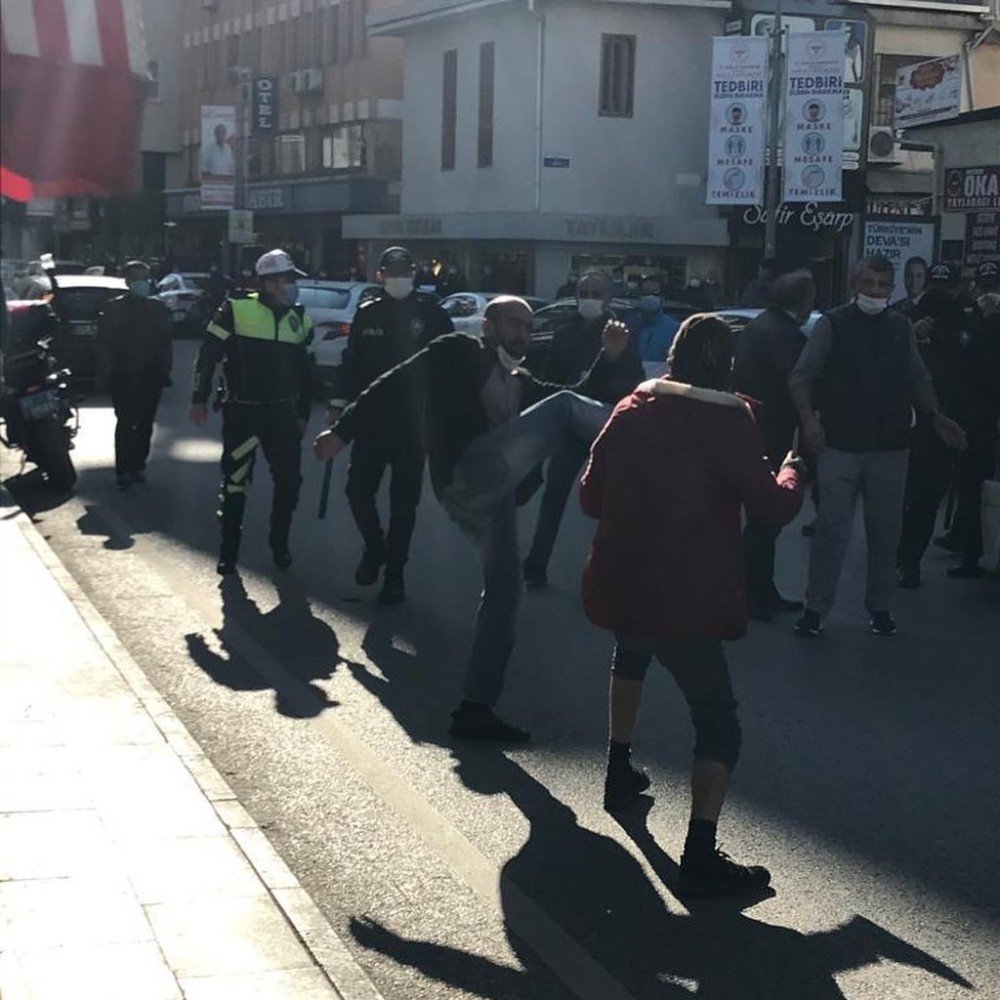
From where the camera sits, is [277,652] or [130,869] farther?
[277,652]

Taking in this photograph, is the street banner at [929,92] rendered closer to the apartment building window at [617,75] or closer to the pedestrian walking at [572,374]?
the apartment building window at [617,75]

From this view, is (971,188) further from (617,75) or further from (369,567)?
(617,75)

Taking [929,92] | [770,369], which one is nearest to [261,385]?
[770,369]

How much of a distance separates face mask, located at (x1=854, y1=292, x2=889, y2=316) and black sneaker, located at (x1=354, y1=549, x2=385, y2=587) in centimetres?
305

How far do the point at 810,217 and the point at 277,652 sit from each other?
3999 cm

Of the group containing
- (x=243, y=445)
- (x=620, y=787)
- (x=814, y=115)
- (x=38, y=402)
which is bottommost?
(x=38, y=402)

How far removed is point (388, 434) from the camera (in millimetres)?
11016

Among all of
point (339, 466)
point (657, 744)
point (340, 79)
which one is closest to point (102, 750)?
point (657, 744)

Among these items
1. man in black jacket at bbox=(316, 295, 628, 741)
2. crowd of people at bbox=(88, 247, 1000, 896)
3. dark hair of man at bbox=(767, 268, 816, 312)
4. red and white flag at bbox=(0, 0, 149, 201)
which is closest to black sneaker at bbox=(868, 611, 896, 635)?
crowd of people at bbox=(88, 247, 1000, 896)

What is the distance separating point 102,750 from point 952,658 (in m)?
4.50

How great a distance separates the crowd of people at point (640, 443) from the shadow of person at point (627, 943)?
276mm

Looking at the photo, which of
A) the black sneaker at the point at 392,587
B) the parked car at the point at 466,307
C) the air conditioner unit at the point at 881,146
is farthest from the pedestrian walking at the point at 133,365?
the air conditioner unit at the point at 881,146

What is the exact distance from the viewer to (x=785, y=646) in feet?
33.2

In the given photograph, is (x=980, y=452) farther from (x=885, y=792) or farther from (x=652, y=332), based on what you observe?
(x=885, y=792)
